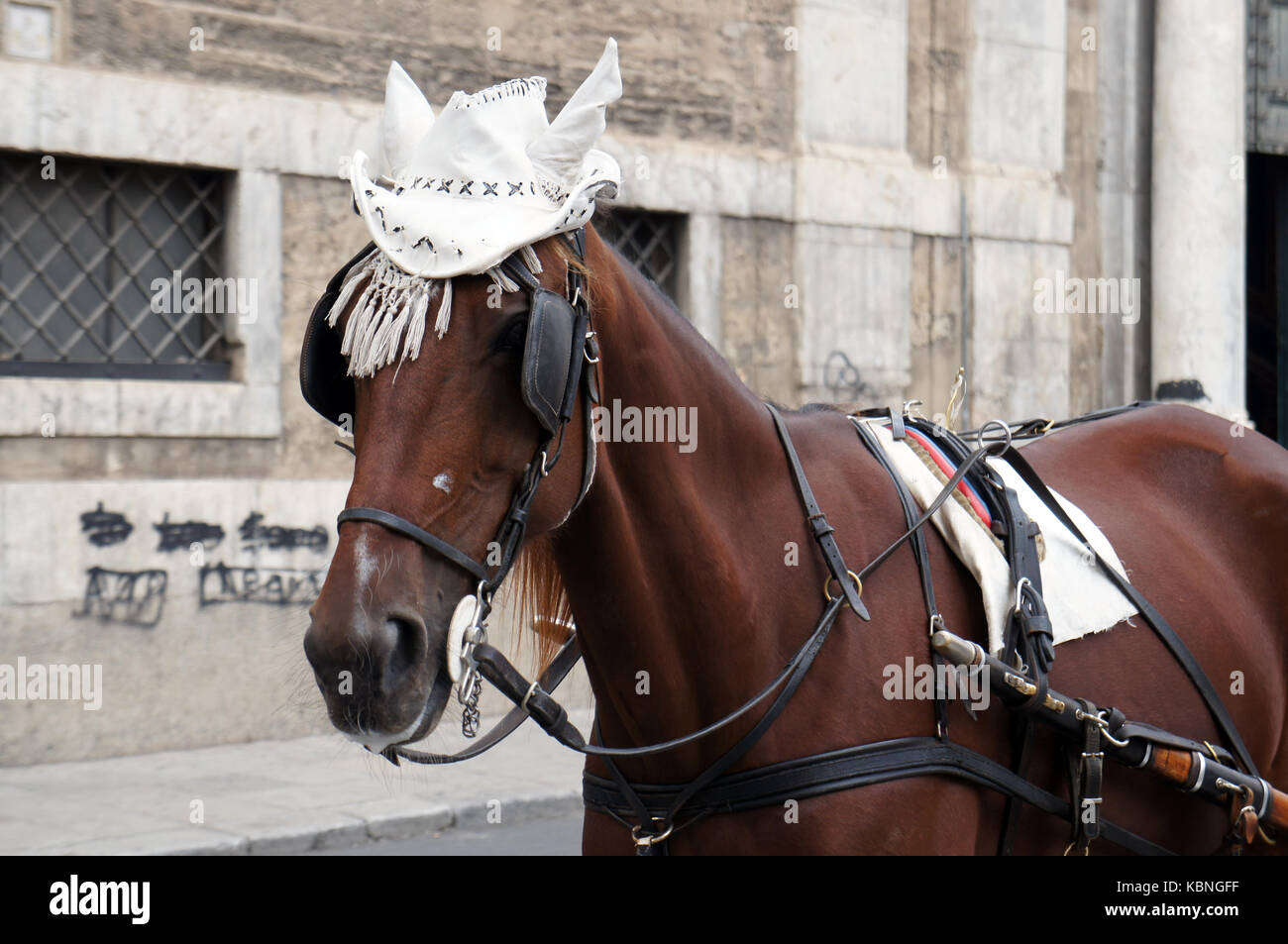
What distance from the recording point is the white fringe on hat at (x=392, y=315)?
225 cm

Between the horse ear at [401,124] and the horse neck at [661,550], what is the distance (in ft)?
1.41

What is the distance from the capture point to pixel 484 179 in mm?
2391

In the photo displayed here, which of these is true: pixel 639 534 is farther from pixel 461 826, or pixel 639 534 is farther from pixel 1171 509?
pixel 461 826

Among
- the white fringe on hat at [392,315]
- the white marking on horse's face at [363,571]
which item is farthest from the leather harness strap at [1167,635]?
the white marking on horse's face at [363,571]

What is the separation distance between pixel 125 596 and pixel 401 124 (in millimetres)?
5946

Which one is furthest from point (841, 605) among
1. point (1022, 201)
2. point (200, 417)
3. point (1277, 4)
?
point (1277, 4)

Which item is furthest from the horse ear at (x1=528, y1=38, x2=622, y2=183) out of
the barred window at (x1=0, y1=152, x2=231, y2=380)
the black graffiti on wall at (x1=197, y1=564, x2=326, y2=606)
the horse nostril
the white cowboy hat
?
the barred window at (x1=0, y1=152, x2=231, y2=380)

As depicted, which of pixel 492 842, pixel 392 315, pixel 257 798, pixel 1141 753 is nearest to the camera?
pixel 392 315

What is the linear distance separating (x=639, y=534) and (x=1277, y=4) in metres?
12.1

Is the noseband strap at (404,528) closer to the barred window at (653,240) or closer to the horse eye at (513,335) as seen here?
the horse eye at (513,335)

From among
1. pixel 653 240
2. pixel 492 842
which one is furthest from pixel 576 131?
pixel 653 240

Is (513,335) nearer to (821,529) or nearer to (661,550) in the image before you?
(661,550)

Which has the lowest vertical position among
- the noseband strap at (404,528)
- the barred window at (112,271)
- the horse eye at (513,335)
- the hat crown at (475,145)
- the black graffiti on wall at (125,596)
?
the black graffiti on wall at (125,596)
